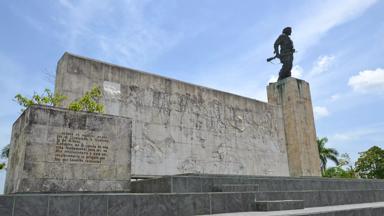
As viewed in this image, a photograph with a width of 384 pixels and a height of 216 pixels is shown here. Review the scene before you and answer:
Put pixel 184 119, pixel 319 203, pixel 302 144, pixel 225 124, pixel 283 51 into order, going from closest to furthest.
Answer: pixel 319 203 → pixel 184 119 → pixel 225 124 → pixel 302 144 → pixel 283 51

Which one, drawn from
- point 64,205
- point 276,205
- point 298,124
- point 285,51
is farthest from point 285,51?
point 64,205

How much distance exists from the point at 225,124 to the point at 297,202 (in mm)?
Result: 7030

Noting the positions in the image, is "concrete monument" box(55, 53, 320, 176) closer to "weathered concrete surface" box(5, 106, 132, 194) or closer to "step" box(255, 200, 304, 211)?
"weathered concrete surface" box(5, 106, 132, 194)

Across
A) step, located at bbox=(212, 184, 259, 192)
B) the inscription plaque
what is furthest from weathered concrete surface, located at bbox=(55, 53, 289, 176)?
step, located at bbox=(212, 184, 259, 192)

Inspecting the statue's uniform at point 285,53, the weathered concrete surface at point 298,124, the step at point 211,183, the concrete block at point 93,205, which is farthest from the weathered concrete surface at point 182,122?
the concrete block at point 93,205

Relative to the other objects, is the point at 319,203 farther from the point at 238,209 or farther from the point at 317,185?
the point at 238,209

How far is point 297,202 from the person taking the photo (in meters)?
5.84

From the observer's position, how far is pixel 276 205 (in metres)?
5.49

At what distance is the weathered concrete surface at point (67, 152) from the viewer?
5836mm

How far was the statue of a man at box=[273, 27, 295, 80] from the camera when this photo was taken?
627 inches

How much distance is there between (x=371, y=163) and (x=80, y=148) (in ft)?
107

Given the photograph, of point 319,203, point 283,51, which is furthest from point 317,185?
point 283,51

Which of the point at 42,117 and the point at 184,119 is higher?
the point at 184,119

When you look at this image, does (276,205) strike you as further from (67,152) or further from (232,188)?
(67,152)
